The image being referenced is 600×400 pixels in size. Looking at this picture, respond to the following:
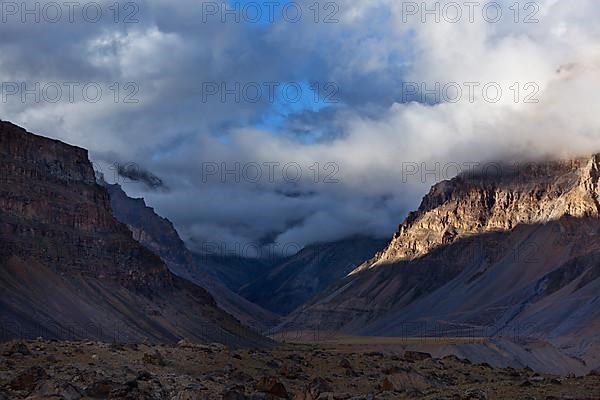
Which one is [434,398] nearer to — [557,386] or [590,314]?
[557,386]

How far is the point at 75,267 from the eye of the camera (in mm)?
134375

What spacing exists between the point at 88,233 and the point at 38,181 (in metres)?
12.3

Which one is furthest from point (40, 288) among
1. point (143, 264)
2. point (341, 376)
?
point (341, 376)

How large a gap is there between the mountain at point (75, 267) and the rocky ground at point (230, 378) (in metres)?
55.4

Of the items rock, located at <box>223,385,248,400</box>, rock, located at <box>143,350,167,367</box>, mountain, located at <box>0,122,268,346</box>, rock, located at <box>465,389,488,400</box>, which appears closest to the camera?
rock, located at <box>465,389,488,400</box>

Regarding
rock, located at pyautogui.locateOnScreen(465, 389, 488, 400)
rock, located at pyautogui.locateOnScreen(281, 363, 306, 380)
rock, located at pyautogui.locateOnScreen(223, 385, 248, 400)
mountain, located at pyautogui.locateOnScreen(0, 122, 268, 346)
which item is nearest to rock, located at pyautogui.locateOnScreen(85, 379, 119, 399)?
rock, located at pyautogui.locateOnScreen(223, 385, 248, 400)

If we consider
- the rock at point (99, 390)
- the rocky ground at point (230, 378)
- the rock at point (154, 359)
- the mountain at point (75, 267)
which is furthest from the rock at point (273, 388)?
the mountain at point (75, 267)

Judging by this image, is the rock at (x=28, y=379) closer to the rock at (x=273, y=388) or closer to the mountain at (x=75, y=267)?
the rock at (x=273, y=388)

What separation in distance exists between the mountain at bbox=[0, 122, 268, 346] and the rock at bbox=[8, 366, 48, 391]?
223 ft

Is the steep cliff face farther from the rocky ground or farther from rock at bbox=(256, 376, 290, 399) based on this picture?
rock at bbox=(256, 376, 290, 399)

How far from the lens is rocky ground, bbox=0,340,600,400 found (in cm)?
2908

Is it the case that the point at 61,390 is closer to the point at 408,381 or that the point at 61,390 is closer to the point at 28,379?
the point at 28,379

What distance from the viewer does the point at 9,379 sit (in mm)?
32531

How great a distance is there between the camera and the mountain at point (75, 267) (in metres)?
113
